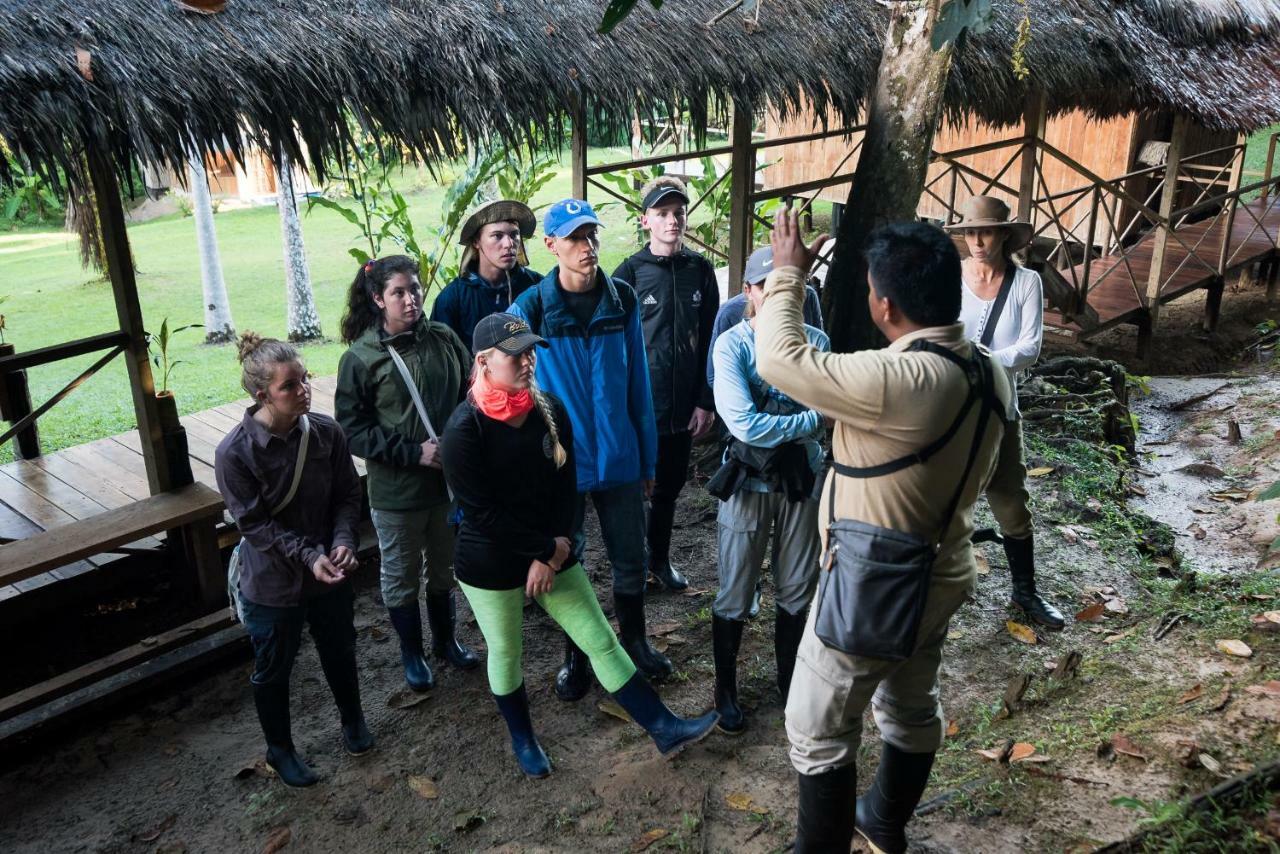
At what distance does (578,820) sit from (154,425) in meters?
2.74

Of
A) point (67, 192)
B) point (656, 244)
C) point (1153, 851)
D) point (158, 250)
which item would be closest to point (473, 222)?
point (656, 244)

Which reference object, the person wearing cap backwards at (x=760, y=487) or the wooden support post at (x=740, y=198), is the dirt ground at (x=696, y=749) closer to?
the person wearing cap backwards at (x=760, y=487)

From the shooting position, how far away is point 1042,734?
3.61 metres

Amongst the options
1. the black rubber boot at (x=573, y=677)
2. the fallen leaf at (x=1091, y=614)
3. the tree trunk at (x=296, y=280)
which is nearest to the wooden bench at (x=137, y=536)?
the black rubber boot at (x=573, y=677)

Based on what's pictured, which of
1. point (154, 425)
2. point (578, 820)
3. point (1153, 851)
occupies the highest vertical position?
point (154, 425)

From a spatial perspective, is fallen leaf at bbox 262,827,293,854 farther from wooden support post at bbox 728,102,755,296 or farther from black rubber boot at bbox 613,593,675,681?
wooden support post at bbox 728,102,755,296

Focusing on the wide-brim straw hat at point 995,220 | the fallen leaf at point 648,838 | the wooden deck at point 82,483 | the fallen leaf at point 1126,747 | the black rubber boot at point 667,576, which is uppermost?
Result: the wide-brim straw hat at point 995,220

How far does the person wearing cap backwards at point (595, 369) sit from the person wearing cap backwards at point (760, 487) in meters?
0.50

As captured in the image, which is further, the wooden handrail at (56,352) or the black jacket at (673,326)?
the black jacket at (673,326)

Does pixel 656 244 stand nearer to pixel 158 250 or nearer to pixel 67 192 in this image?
pixel 67 192

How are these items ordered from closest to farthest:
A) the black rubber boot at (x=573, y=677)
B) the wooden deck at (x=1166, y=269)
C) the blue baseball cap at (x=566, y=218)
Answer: the blue baseball cap at (x=566, y=218) < the black rubber boot at (x=573, y=677) < the wooden deck at (x=1166, y=269)

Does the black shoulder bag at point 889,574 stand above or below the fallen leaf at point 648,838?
above

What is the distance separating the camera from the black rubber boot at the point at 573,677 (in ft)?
13.7

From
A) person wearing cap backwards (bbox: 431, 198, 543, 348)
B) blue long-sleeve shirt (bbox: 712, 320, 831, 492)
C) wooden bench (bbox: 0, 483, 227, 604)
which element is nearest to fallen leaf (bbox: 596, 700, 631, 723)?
blue long-sleeve shirt (bbox: 712, 320, 831, 492)
